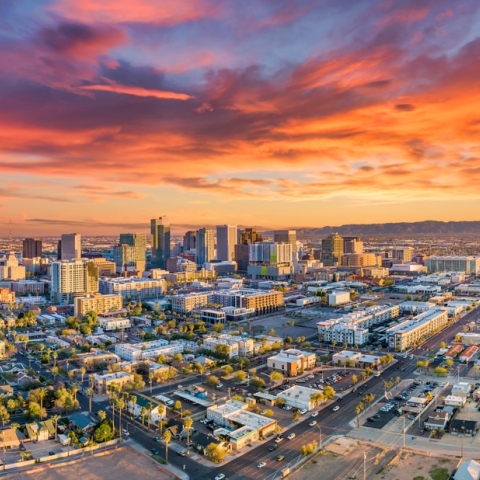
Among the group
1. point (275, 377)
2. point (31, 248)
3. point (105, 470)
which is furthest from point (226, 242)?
point (105, 470)

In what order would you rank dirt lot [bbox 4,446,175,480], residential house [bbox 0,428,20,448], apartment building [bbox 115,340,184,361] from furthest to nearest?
1. apartment building [bbox 115,340,184,361]
2. residential house [bbox 0,428,20,448]
3. dirt lot [bbox 4,446,175,480]

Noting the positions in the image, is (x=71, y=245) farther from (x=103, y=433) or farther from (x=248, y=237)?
(x=103, y=433)

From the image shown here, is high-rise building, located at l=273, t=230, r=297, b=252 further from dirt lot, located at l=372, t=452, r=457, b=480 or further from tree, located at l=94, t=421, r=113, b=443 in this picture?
dirt lot, located at l=372, t=452, r=457, b=480

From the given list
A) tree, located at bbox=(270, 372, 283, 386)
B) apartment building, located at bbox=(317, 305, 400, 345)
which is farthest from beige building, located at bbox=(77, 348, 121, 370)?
apartment building, located at bbox=(317, 305, 400, 345)

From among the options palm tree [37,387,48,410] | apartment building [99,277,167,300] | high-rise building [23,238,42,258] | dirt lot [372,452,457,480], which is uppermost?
high-rise building [23,238,42,258]

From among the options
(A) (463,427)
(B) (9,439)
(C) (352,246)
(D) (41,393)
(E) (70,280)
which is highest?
(C) (352,246)
